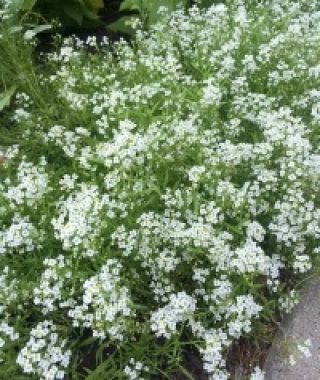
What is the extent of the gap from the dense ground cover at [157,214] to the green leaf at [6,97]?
0.44 feet

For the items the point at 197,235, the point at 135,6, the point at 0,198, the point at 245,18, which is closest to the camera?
the point at 197,235

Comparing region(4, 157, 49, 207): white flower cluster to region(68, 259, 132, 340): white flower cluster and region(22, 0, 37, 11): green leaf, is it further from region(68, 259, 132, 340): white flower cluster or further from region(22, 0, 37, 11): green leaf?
region(22, 0, 37, 11): green leaf

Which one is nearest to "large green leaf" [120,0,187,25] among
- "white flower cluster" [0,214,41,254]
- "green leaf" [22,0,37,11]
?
"green leaf" [22,0,37,11]

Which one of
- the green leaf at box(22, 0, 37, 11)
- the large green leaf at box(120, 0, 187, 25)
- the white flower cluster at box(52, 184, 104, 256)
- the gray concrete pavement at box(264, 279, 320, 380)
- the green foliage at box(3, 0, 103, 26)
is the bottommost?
the gray concrete pavement at box(264, 279, 320, 380)

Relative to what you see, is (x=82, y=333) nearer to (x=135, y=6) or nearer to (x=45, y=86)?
(x=45, y=86)

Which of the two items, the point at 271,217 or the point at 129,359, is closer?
the point at 129,359

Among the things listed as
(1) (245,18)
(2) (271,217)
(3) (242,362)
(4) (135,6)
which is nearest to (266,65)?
(1) (245,18)

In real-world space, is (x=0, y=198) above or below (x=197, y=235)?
above

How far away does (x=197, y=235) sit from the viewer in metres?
3.04

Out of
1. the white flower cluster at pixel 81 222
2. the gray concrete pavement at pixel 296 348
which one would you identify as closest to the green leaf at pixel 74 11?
the white flower cluster at pixel 81 222

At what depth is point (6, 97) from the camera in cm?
418

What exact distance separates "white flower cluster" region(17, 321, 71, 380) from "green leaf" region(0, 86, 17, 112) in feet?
5.70

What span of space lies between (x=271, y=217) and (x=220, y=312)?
69cm

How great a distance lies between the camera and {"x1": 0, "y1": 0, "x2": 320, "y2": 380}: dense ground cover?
300 centimetres
